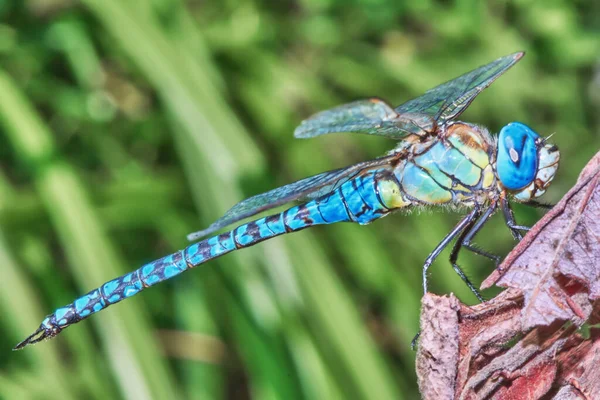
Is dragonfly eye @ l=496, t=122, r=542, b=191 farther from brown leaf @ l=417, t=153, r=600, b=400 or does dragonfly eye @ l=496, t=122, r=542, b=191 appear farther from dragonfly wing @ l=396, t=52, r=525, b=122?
brown leaf @ l=417, t=153, r=600, b=400

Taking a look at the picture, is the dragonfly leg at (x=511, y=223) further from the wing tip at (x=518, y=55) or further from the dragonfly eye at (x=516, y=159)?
the wing tip at (x=518, y=55)

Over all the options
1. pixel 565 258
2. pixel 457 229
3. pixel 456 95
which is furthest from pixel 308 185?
pixel 565 258

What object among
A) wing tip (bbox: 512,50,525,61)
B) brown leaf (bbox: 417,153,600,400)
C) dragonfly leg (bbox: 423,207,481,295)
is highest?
wing tip (bbox: 512,50,525,61)

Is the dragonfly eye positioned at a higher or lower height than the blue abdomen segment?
lower

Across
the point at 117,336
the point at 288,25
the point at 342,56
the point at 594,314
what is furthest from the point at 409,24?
→ the point at 594,314

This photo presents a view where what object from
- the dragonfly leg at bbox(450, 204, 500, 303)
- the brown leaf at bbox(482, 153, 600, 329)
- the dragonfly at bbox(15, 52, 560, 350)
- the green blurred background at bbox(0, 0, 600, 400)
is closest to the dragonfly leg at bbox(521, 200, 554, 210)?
the dragonfly at bbox(15, 52, 560, 350)

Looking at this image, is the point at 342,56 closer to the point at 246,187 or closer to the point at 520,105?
the point at 520,105

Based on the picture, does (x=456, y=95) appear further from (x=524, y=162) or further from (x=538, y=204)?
(x=538, y=204)
